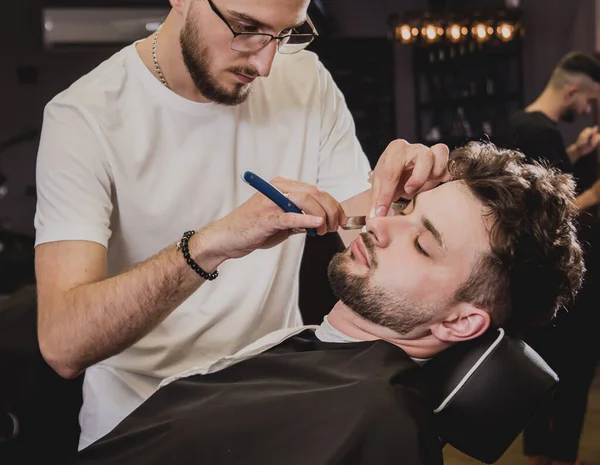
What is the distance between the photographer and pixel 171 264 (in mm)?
1353

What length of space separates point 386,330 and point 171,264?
0.47 meters

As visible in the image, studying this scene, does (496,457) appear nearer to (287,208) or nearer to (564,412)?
(287,208)

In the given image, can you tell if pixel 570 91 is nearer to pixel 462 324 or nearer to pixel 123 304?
pixel 462 324

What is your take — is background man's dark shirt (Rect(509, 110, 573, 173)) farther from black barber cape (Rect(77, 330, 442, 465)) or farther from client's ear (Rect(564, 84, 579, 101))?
black barber cape (Rect(77, 330, 442, 465))

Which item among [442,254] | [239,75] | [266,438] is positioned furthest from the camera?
[239,75]

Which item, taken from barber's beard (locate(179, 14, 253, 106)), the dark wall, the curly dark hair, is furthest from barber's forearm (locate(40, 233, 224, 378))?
the dark wall

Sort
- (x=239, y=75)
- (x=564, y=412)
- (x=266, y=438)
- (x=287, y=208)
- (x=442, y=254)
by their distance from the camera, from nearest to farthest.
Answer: (x=287, y=208) → (x=266, y=438) → (x=442, y=254) → (x=239, y=75) → (x=564, y=412)

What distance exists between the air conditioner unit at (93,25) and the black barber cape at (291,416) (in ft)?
13.7

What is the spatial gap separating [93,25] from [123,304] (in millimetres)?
4391

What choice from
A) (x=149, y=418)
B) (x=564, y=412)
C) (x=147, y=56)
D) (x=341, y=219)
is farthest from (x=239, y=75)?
(x=564, y=412)

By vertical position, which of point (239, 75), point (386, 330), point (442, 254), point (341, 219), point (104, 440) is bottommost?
point (104, 440)

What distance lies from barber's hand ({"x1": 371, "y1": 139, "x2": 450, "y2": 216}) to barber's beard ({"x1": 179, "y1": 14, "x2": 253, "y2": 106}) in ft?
1.13

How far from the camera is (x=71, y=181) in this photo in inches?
60.1

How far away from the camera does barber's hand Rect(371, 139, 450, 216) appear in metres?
1.49
